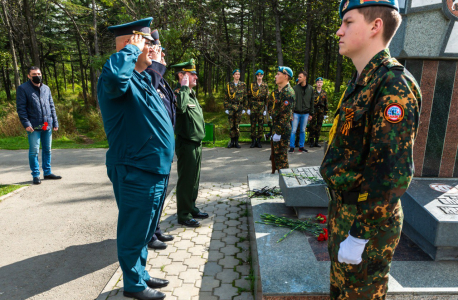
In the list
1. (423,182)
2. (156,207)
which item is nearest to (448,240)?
(423,182)

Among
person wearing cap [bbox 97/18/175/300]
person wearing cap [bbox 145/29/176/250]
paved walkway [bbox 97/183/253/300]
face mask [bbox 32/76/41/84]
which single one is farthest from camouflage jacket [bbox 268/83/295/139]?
face mask [bbox 32/76/41/84]

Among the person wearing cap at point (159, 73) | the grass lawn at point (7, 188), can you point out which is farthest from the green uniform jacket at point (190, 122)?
the grass lawn at point (7, 188)

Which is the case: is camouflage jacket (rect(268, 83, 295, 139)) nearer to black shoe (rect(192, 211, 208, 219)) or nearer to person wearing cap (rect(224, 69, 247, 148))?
black shoe (rect(192, 211, 208, 219))

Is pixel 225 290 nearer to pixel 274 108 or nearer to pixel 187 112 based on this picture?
pixel 187 112

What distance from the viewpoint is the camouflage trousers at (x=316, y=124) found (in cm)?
979

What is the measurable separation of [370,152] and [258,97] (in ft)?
27.6

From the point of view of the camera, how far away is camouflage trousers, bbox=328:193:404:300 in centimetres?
160

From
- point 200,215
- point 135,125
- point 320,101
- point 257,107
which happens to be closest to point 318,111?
point 320,101

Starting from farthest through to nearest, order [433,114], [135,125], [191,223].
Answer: [191,223]
[433,114]
[135,125]

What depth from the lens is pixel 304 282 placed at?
97.3 inches

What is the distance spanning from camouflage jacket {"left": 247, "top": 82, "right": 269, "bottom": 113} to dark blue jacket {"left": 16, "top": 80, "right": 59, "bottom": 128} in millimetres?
5576

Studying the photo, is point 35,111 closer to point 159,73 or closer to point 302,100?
point 159,73

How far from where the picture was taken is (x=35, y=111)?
19.8 feet

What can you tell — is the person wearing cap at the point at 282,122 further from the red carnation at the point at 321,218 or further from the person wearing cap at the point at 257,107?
the person wearing cap at the point at 257,107
